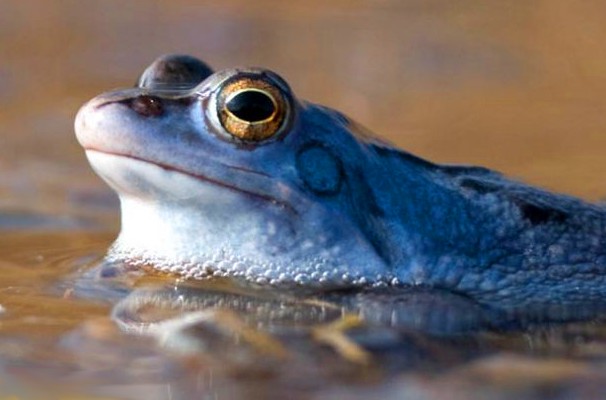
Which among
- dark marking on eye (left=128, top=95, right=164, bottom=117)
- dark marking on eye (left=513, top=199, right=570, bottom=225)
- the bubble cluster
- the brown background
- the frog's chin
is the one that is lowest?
the bubble cluster

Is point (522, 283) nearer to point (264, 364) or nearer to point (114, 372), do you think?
point (264, 364)

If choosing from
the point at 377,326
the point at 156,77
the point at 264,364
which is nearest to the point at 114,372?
the point at 264,364

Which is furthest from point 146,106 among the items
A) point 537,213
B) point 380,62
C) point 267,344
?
point 380,62

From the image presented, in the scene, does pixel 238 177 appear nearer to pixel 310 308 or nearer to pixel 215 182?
pixel 215 182

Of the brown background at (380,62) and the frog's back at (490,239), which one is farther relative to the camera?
the brown background at (380,62)

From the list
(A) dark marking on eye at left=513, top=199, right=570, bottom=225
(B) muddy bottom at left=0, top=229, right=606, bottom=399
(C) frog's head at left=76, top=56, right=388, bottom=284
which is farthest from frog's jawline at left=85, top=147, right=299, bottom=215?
(A) dark marking on eye at left=513, top=199, right=570, bottom=225

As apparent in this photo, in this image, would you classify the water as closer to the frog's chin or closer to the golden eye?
the frog's chin

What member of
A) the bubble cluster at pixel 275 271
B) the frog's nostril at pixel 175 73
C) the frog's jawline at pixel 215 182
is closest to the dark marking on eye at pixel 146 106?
the frog's jawline at pixel 215 182

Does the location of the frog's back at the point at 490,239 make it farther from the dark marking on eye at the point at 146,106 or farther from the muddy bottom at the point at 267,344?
the dark marking on eye at the point at 146,106
